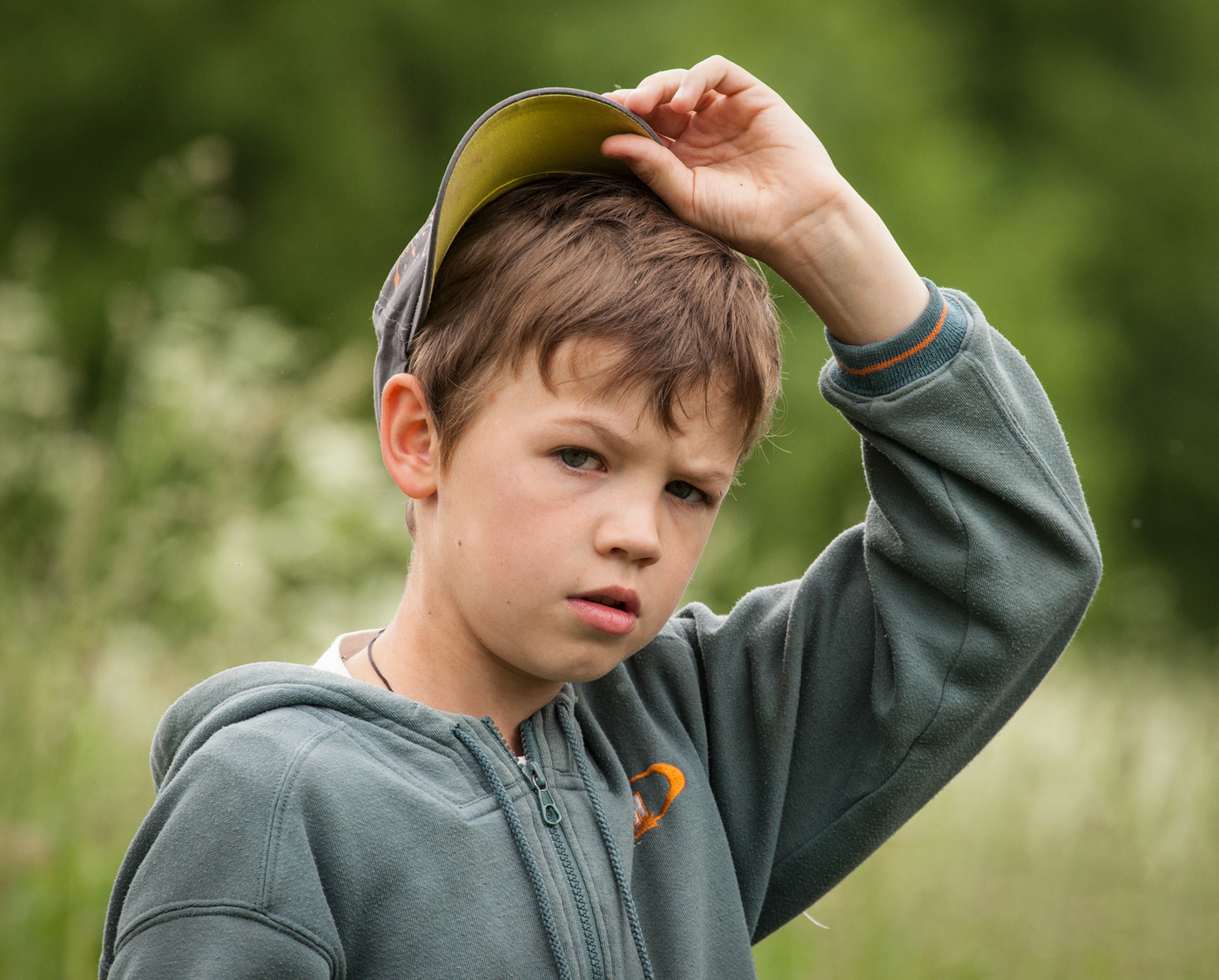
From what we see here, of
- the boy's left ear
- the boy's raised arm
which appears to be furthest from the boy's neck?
the boy's raised arm

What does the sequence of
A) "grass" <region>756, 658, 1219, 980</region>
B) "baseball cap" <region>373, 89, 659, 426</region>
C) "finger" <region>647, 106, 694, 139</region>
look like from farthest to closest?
"grass" <region>756, 658, 1219, 980</region>
"finger" <region>647, 106, 694, 139</region>
"baseball cap" <region>373, 89, 659, 426</region>

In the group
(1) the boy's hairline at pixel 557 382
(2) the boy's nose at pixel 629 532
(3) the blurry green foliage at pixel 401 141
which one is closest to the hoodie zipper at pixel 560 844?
(2) the boy's nose at pixel 629 532

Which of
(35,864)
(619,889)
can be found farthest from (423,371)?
(35,864)

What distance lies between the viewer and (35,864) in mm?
2350

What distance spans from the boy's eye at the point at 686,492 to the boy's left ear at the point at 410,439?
29 centimetres

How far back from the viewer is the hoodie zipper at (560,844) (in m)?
1.43

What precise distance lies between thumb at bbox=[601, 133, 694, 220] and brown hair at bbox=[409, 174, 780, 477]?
22 mm

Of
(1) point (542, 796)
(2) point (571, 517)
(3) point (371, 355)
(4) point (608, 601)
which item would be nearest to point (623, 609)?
(4) point (608, 601)

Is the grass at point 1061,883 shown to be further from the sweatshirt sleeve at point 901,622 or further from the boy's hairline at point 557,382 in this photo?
the boy's hairline at point 557,382

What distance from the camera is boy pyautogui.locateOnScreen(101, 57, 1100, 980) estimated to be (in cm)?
135

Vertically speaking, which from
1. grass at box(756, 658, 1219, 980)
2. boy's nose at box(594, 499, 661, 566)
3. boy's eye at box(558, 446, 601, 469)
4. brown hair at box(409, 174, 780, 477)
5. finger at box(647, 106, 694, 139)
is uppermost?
finger at box(647, 106, 694, 139)

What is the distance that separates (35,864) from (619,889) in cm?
137

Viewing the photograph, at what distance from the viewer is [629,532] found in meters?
1.46

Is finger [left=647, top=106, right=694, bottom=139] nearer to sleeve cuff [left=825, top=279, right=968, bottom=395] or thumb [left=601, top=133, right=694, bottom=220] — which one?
thumb [left=601, top=133, right=694, bottom=220]
